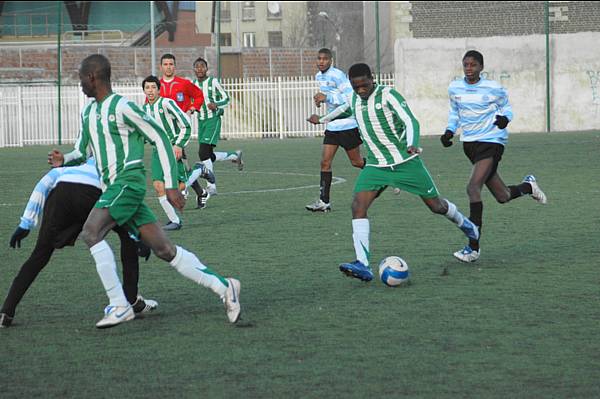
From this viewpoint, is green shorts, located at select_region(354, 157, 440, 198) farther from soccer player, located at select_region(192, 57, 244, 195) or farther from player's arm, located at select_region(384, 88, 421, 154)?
soccer player, located at select_region(192, 57, 244, 195)

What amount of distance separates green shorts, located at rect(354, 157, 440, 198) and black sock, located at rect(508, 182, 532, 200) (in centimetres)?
217

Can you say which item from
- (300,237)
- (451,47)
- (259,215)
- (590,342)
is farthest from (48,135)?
(590,342)

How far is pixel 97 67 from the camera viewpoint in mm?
7391

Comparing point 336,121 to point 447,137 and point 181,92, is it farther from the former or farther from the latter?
point 447,137

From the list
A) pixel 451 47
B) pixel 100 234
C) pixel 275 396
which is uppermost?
pixel 451 47

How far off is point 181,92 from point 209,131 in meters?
1.53

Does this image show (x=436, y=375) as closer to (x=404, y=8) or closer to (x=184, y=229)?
(x=184, y=229)

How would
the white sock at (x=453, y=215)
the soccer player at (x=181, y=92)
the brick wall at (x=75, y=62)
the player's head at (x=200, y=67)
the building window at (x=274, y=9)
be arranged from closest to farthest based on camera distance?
the white sock at (x=453, y=215)
the soccer player at (x=181, y=92)
the player's head at (x=200, y=67)
the brick wall at (x=75, y=62)
the building window at (x=274, y=9)

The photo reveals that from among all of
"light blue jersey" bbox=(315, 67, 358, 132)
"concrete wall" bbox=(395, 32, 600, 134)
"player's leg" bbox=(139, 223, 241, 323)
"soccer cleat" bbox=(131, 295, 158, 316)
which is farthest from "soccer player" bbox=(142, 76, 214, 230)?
"concrete wall" bbox=(395, 32, 600, 134)

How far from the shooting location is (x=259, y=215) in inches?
561

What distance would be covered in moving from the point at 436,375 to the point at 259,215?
8393 millimetres

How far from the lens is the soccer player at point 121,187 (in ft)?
24.0

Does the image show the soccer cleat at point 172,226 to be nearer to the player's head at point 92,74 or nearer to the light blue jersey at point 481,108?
the light blue jersey at point 481,108

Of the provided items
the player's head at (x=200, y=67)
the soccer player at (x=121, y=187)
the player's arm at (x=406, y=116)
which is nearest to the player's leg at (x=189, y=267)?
the soccer player at (x=121, y=187)
